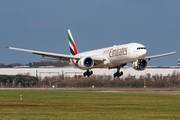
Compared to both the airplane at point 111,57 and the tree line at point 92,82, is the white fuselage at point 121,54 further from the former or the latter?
the tree line at point 92,82

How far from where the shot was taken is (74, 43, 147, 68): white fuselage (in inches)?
2940

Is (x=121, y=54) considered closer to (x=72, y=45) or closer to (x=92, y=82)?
(x=72, y=45)

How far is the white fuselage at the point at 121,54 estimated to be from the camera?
245ft

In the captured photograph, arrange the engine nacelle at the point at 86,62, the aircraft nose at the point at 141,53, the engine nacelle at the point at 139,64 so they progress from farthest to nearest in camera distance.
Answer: the engine nacelle at the point at 86,62 < the engine nacelle at the point at 139,64 < the aircraft nose at the point at 141,53

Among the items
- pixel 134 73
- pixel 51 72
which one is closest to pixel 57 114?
pixel 134 73

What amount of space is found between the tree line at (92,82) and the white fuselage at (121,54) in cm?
1670

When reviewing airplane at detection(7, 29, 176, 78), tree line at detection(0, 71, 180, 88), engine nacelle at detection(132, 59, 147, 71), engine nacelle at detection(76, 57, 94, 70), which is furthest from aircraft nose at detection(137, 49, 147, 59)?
tree line at detection(0, 71, 180, 88)

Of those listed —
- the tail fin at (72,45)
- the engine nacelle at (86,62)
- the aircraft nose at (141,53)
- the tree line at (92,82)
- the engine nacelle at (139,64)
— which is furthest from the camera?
the tree line at (92,82)

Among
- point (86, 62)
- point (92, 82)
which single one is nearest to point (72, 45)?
point (92, 82)

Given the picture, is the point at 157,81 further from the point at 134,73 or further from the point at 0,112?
the point at 0,112

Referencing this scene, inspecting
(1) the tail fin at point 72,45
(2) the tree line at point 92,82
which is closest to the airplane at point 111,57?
(1) the tail fin at point 72,45

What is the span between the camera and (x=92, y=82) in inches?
3804

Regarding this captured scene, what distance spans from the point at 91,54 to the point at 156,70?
4086 centimetres

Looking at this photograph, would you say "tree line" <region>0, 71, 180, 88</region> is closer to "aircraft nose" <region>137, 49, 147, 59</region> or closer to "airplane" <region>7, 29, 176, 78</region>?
"airplane" <region>7, 29, 176, 78</region>
